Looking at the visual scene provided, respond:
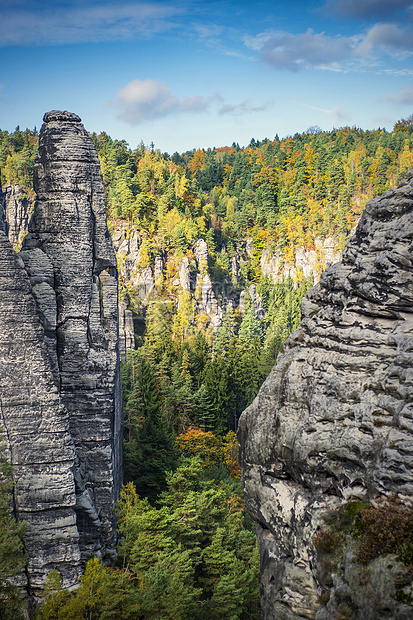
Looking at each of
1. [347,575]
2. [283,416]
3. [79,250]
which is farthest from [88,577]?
[79,250]

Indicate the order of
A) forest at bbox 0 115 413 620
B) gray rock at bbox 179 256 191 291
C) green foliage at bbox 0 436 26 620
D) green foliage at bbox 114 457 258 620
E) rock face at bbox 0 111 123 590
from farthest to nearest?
gray rock at bbox 179 256 191 291 < rock face at bbox 0 111 123 590 < forest at bbox 0 115 413 620 < green foliage at bbox 114 457 258 620 < green foliage at bbox 0 436 26 620

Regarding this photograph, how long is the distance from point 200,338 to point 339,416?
203 ft

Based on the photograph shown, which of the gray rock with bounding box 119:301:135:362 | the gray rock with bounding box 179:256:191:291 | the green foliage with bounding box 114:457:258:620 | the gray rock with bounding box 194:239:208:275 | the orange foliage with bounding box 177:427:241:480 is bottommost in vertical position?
the orange foliage with bounding box 177:427:241:480

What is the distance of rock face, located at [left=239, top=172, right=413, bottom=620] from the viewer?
10383mm

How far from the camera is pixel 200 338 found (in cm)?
7319

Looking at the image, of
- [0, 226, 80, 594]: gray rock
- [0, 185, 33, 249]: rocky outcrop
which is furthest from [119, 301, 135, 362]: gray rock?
[0, 226, 80, 594]: gray rock

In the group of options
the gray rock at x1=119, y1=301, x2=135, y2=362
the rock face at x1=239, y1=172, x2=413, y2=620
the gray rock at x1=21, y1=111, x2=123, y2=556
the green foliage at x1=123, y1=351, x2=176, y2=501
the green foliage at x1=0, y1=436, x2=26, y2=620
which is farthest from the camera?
the gray rock at x1=119, y1=301, x2=135, y2=362

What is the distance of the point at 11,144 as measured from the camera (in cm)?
10488

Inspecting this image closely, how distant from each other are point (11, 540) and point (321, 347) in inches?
547

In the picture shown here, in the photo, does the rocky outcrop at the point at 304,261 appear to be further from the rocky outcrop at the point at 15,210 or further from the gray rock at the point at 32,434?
the gray rock at the point at 32,434

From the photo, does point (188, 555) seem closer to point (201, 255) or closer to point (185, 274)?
point (185, 274)

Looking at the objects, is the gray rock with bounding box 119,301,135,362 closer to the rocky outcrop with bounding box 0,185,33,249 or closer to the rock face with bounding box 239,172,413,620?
the rocky outcrop with bounding box 0,185,33,249

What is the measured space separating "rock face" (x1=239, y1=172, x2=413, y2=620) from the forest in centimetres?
952

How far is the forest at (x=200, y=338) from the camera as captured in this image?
2258 cm
